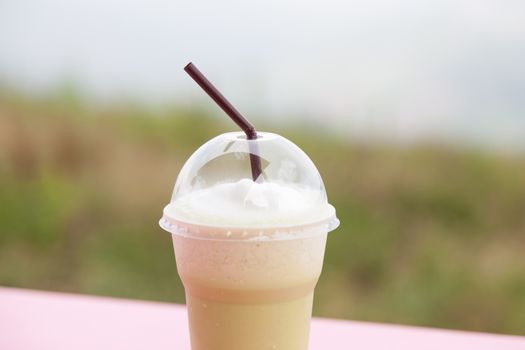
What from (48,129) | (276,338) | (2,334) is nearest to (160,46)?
(48,129)

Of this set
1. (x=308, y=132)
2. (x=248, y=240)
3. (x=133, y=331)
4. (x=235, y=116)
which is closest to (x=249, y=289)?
(x=248, y=240)

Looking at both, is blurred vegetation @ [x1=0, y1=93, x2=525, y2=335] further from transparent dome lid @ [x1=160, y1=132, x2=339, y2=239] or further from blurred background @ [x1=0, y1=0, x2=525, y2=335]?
transparent dome lid @ [x1=160, y1=132, x2=339, y2=239]

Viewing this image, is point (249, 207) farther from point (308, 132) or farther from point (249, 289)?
point (308, 132)

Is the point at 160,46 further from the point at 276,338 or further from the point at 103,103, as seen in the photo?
the point at 276,338

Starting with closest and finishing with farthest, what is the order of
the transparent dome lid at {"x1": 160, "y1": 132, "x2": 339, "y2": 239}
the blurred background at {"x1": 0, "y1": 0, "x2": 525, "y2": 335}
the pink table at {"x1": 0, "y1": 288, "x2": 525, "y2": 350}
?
the transparent dome lid at {"x1": 160, "y1": 132, "x2": 339, "y2": 239} → the pink table at {"x1": 0, "y1": 288, "x2": 525, "y2": 350} → the blurred background at {"x1": 0, "y1": 0, "x2": 525, "y2": 335}

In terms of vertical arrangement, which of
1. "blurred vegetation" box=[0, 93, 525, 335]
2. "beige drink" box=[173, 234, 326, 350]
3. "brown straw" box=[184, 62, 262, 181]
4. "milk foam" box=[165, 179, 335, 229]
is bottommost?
"blurred vegetation" box=[0, 93, 525, 335]

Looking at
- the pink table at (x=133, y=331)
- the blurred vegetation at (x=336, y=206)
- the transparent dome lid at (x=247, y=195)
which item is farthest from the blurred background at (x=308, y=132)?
the transparent dome lid at (x=247, y=195)

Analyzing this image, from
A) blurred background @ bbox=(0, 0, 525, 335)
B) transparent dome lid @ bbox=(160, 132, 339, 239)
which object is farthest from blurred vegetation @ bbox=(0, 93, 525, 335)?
transparent dome lid @ bbox=(160, 132, 339, 239)

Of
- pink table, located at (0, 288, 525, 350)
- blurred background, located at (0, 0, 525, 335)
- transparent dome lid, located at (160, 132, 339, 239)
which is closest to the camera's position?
transparent dome lid, located at (160, 132, 339, 239)
